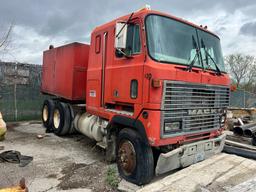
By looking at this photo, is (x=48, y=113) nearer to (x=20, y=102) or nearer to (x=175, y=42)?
(x=20, y=102)

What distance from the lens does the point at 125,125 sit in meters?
4.84

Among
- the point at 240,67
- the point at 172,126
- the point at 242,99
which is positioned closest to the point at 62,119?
the point at 172,126

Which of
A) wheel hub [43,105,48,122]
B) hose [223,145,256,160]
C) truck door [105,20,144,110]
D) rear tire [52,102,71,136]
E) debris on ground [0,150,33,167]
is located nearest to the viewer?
truck door [105,20,144,110]

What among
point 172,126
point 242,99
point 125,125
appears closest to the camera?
point 172,126

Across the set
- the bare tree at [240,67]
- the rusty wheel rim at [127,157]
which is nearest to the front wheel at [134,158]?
the rusty wheel rim at [127,157]

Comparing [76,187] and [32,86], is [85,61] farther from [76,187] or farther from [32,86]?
[32,86]

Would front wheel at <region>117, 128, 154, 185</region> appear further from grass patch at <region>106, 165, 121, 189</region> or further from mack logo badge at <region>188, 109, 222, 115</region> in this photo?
mack logo badge at <region>188, 109, 222, 115</region>

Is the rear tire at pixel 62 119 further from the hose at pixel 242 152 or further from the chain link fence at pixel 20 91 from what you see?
the hose at pixel 242 152

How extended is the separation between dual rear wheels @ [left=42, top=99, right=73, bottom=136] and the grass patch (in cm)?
311

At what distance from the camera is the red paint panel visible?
7.49 meters

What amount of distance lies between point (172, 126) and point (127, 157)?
3.41 ft

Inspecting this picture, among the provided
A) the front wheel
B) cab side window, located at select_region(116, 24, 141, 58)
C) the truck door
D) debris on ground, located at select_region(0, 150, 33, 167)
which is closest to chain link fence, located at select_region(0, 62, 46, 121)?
debris on ground, located at select_region(0, 150, 33, 167)

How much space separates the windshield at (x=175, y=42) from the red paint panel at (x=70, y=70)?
365 centimetres

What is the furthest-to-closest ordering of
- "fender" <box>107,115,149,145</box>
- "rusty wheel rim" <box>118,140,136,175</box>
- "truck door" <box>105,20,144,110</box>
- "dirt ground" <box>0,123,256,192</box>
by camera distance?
"rusty wheel rim" <box>118,140,136,175</box> < "truck door" <box>105,20,144,110</box> < "fender" <box>107,115,149,145</box> < "dirt ground" <box>0,123,256,192</box>
